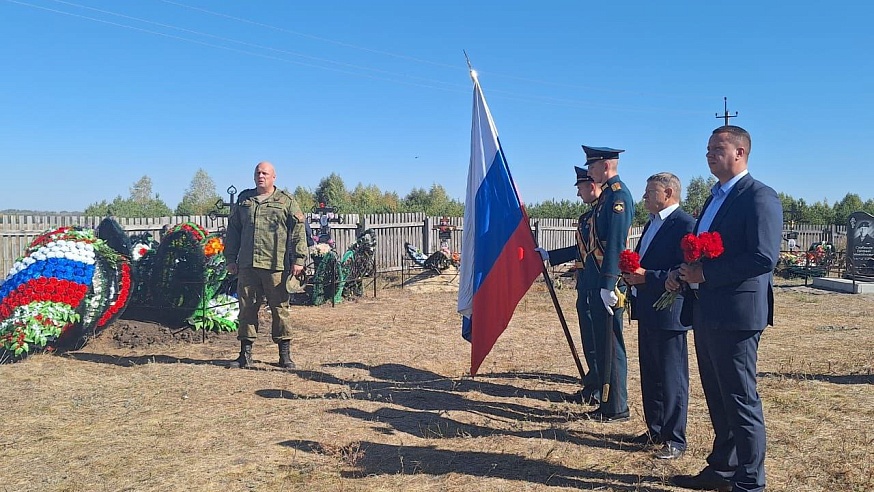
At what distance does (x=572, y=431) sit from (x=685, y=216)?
1658mm

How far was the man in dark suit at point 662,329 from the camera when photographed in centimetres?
389

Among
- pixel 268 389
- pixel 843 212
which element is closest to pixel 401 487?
pixel 268 389

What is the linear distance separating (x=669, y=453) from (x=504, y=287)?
1750 mm

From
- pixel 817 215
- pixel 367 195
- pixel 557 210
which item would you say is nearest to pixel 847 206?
pixel 817 215

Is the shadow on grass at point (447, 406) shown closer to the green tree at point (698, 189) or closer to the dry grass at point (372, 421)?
the dry grass at point (372, 421)

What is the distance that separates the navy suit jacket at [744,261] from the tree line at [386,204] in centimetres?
1788

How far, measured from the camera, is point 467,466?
3.81 m

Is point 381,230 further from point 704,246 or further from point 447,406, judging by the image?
point 704,246

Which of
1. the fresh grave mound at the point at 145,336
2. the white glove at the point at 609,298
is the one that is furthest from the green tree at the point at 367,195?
the white glove at the point at 609,298

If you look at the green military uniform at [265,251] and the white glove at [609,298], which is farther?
the green military uniform at [265,251]

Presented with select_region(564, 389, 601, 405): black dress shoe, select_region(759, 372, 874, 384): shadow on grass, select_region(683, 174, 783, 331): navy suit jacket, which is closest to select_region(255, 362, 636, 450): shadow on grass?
select_region(564, 389, 601, 405): black dress shoe

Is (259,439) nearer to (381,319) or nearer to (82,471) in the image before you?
(82,471)

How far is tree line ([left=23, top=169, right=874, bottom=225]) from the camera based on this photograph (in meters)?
24.6

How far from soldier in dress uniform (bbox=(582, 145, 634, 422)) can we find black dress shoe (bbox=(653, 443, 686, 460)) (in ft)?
2.01
